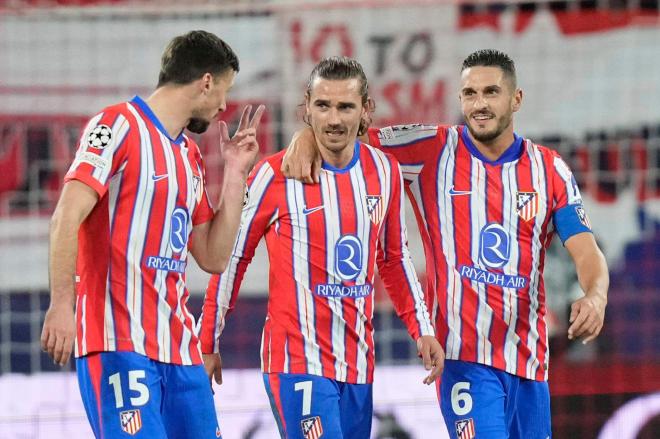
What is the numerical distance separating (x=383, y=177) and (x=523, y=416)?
3.33ft

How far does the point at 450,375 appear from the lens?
4.23 metres

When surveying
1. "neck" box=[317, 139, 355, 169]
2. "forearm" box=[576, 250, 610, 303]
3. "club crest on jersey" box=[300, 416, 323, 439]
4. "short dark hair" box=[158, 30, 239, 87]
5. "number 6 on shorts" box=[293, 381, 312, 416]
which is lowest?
"club crest on jersey" box=[300, 416, 323, 439]

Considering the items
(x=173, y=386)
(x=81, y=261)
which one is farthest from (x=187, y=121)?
(x=173, y=386)

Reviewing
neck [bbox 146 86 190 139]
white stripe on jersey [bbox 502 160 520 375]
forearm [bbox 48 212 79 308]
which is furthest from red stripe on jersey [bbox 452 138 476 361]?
forearm [bbox 48 212 79 308]

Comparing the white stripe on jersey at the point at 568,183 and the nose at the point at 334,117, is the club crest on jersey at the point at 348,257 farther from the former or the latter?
the white stripe on jersey at the point at 568,183

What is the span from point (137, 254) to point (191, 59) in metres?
0.64

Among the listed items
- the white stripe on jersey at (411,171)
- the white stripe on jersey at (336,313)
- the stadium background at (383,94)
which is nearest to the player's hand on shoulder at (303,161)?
the white stripe on jersey at (336,313)

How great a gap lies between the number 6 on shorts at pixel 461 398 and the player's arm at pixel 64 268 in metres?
1.54

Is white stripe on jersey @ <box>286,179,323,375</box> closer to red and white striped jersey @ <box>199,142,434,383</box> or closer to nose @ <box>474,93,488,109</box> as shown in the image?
red and white striped jersey @ <box>199,142,434,383</box>

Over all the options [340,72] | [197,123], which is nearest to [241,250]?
[197,123]

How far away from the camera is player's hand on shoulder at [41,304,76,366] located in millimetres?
3154

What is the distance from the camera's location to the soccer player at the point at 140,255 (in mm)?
3398

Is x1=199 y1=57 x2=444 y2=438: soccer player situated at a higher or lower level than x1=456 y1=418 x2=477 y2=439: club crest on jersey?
higher

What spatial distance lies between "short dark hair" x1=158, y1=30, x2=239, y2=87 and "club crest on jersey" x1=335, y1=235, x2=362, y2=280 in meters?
0.75
